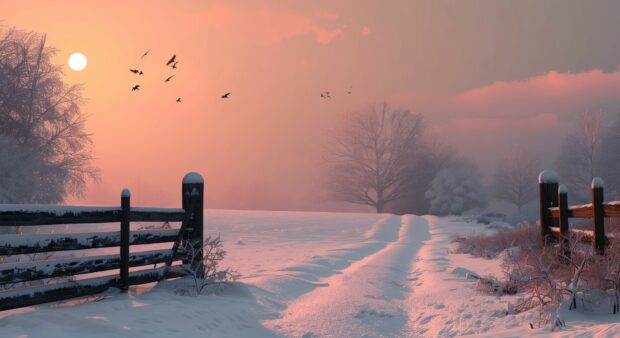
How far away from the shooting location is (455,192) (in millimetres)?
51062

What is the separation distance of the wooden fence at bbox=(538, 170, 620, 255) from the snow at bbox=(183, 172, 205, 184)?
6042 mm

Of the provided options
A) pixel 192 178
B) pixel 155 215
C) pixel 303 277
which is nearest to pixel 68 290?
pixel 155 215

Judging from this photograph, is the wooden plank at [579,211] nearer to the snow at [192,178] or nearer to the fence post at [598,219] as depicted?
the fence post at [598,219]

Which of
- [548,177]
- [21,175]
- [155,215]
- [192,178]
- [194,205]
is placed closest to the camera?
[155,215]

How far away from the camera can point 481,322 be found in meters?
7.28

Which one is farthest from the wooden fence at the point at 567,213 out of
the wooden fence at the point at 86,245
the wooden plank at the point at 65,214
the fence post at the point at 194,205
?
the wooden plank at the point at 65,214

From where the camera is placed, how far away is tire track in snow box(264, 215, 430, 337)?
286 inches

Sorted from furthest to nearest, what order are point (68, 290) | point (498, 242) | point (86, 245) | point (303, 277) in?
point (498, 242) → point (303, 277) → point (86, 245) → point (68, 290)

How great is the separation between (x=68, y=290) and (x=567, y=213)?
27.0 feet

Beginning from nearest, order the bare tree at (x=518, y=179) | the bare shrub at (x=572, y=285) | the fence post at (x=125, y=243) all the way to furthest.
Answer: the bare shrub at (x=572, y=285) → the fence post at (x=125, y=243) → the bare tree at (x=518, y=179)

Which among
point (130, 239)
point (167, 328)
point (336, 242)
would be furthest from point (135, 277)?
point (336, 242)

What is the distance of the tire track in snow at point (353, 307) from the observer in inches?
286

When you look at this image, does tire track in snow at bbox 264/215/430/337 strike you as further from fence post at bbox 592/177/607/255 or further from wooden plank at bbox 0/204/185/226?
fence post at bbox 592/177/607/255

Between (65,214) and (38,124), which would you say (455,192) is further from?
Result: (65,214)
